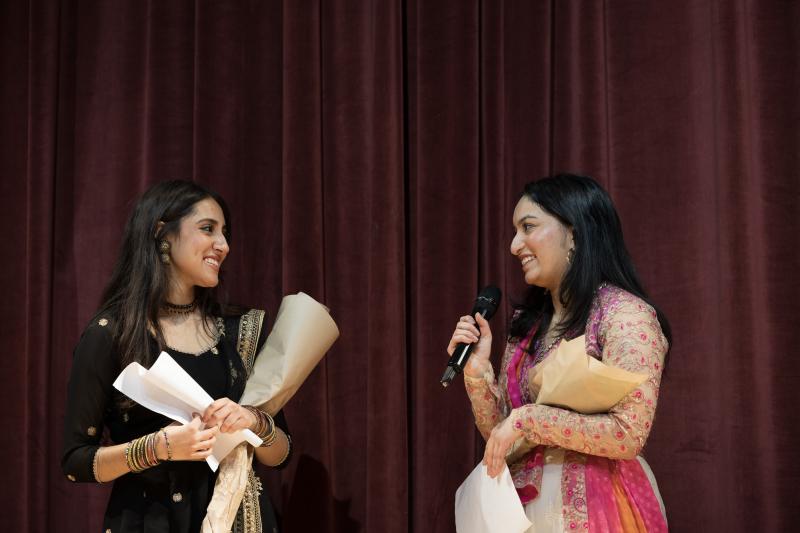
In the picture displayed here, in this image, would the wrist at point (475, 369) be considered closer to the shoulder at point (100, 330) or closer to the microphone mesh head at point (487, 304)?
the microphone mesh head at point (487, 304)

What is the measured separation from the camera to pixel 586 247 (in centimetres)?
189

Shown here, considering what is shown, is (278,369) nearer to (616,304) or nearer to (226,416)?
(226,416)

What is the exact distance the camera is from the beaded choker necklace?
2127mm

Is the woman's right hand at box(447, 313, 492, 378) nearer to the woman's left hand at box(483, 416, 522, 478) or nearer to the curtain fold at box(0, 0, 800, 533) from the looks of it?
the woman's left hand at box(483, 416, 522, 478)

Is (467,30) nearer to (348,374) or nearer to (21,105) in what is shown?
(348,374)

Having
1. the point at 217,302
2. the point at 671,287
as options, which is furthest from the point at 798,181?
the point at 217,302

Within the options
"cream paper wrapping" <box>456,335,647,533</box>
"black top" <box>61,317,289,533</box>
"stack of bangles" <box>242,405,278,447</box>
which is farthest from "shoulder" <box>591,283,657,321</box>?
"black top" <box>61,317,289,533</box>

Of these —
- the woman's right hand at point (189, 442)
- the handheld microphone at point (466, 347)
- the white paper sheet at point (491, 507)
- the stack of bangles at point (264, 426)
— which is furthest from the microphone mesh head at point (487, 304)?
the woman's right hand at point (189, 442)

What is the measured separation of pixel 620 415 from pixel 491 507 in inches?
12.8

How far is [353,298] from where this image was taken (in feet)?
8.71

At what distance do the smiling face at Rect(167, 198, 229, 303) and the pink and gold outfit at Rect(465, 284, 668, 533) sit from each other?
84 cm

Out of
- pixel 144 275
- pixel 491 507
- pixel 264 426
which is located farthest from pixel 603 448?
pixel 144 275

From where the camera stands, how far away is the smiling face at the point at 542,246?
1.93 meters

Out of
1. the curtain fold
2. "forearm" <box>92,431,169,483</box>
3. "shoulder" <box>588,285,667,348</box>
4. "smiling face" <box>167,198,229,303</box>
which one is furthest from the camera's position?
the curtain fold
